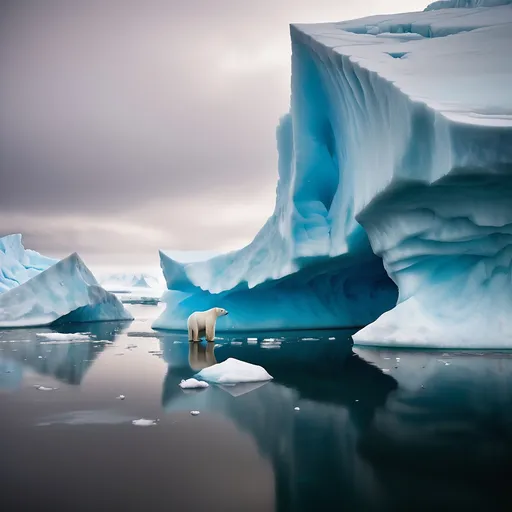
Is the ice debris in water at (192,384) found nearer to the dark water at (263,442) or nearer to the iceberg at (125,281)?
the dark water at (263,442)

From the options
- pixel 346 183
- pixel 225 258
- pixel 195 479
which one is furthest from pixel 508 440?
pixel 225 258

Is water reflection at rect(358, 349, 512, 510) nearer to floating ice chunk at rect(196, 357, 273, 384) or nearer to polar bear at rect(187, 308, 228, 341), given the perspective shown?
floating ice chunk at rect(196, 357, 273, 384)

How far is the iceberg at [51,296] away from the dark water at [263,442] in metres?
10.8

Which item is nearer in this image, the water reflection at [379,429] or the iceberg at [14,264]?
the water reflection at [379,429]

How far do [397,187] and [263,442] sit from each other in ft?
20.2

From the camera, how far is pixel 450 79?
27.7ft

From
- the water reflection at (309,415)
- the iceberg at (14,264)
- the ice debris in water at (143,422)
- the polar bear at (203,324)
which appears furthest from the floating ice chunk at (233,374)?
the iceberg at (14,264)

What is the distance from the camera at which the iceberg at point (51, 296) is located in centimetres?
1581

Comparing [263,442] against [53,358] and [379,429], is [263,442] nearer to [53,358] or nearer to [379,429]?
[379,429]

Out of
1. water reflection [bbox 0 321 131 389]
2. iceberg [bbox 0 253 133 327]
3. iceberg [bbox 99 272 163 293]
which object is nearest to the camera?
water reflection [bbox 0 321 131 389]

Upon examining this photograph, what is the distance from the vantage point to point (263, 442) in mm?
2908

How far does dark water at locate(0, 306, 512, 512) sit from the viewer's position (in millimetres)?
2082

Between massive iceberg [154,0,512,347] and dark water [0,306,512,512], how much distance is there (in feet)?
10.1

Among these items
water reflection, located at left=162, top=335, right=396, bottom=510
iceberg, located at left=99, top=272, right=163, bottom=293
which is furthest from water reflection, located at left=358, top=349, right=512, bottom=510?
iceberg, located at left=99, top=272, right=163, bottom=293
